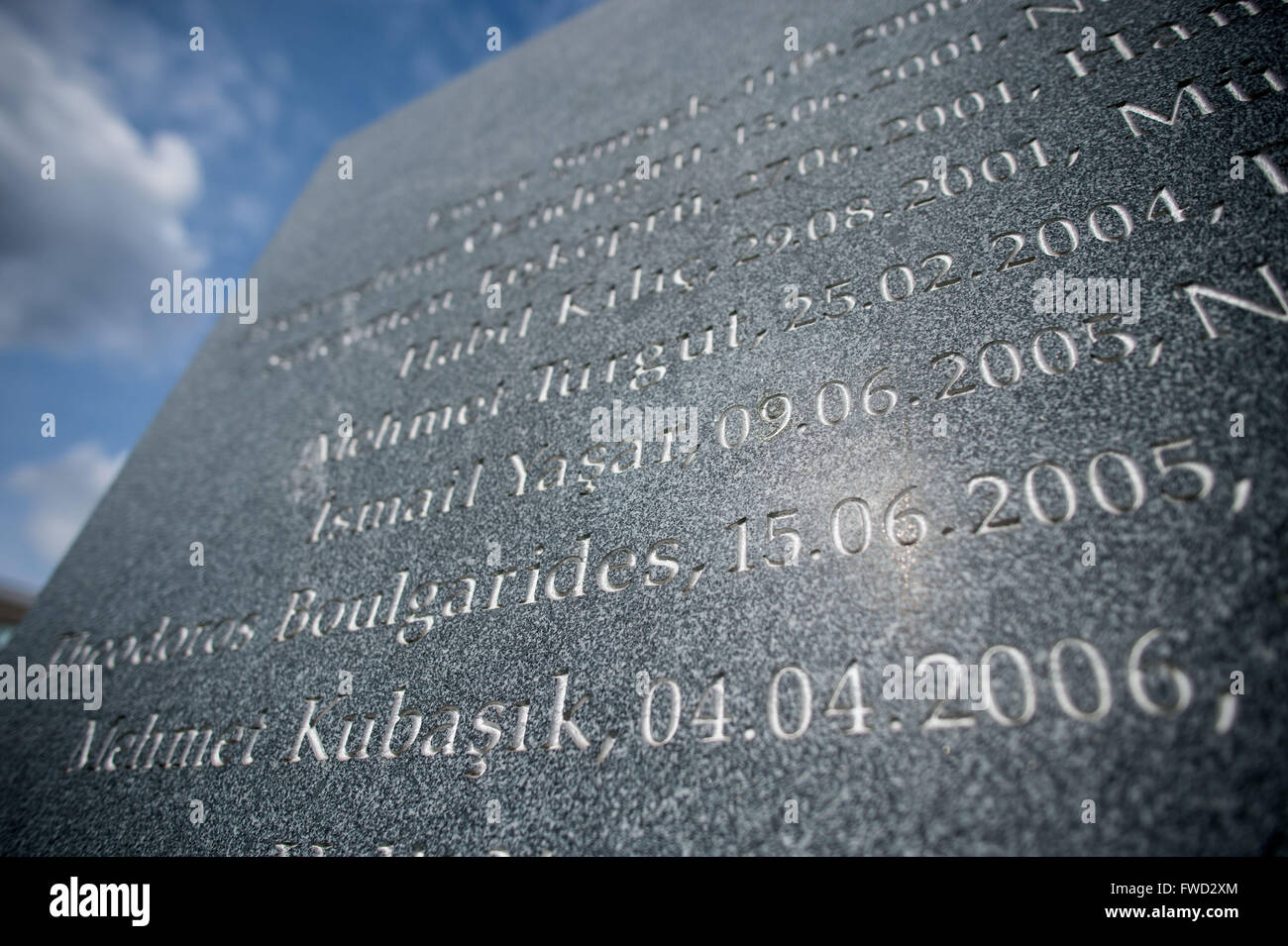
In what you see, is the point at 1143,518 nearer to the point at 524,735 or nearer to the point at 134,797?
the point at 524,735

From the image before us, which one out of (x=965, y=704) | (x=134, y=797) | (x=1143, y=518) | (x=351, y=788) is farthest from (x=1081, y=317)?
(x=134, y=797)

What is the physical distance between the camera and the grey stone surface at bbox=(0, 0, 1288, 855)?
0.91 m
